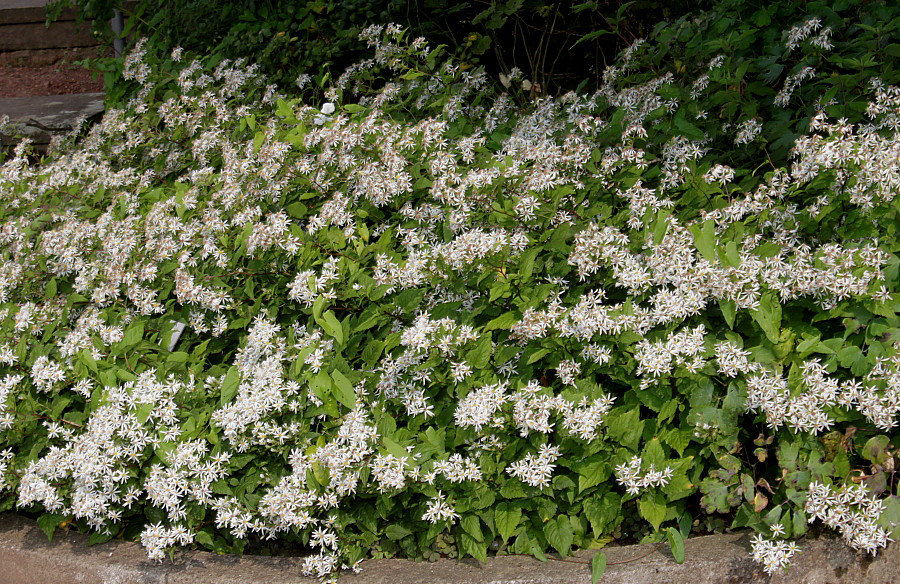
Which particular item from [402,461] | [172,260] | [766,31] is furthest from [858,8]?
[172,260]

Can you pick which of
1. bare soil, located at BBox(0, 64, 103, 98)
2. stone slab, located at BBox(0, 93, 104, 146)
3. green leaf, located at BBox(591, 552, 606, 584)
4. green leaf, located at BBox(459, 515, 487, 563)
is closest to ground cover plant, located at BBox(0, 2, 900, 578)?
green leaf, located at BBox(459, 515, 487, 563)

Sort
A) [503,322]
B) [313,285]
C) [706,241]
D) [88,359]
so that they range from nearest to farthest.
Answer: [706,241] < [503,322] < [313,285] < [88,359]

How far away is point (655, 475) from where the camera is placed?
2.23 metres

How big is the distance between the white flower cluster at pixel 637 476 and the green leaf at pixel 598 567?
0.20 meters

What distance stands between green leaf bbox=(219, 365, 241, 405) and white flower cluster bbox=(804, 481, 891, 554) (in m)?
1.76

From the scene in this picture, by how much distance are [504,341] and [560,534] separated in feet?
2.09

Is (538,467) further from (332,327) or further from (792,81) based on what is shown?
(792,81)

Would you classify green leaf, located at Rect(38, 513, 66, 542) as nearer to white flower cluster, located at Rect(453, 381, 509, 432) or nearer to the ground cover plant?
the ground cover plant

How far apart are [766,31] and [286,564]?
10.2 feet

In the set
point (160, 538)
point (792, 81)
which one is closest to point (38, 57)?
point (160, 538)

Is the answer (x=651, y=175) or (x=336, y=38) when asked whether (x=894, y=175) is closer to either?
(x=651, y=175)

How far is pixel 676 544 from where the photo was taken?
7.22ft

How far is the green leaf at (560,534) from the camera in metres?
2.27

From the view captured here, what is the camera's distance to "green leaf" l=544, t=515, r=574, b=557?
227 cm
